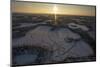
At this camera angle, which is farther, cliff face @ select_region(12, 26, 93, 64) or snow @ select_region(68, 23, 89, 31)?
snow @ select_region(68, 23, 89, 31)

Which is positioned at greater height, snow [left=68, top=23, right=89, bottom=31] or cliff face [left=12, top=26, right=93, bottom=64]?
snow [left=68, top=23, right=89, bottom=31]

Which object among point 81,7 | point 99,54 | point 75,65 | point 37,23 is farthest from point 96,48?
point 37,23

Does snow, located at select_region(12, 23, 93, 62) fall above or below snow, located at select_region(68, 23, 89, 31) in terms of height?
below

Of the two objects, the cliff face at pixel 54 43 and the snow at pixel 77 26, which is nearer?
the cliff face at pixel 54 43

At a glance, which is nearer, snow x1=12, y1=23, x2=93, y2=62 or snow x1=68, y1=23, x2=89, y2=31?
snow x1=12, y1=23, x2=93, y2=62

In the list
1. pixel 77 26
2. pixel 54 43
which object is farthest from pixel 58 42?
pixel 77 26

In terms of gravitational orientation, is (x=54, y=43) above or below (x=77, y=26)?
below

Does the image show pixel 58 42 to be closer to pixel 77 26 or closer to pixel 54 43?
pixel 54 43

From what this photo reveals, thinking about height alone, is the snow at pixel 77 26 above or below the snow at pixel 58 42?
above
